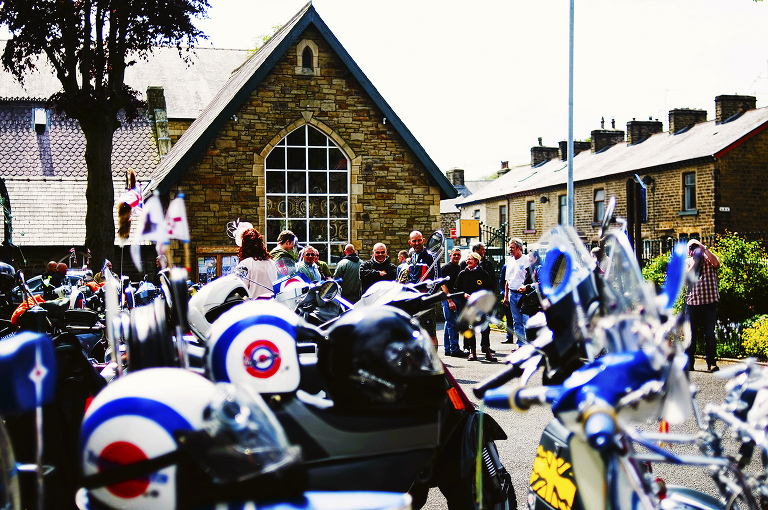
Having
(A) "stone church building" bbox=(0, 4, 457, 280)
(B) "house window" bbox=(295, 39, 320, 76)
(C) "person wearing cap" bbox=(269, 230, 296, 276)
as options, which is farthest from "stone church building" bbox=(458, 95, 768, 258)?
(C) "person wearing cap" bbox=(269, 230, 296, 276)

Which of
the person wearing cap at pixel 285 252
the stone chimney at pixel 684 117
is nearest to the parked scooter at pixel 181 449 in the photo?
the person wearing cap at pixel 285 252

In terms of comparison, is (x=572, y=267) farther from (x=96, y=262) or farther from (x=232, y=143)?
(x=232, y=143)

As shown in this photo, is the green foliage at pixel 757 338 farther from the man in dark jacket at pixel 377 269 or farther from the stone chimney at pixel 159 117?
the stone chimney at pixel 159 117

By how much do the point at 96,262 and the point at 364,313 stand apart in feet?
52.8

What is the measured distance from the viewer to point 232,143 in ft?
63.7

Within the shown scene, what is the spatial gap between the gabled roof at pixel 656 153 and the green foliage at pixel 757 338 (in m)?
20.0

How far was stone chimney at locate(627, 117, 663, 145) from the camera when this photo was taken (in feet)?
127

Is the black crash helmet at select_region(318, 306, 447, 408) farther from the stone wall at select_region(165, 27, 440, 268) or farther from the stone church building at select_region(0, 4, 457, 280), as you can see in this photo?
the stone wall at select_region(165, 27, 440, 268)

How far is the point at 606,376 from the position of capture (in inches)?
77.1

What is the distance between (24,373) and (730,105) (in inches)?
1419

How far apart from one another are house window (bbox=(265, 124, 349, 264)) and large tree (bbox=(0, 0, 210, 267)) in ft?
12.7

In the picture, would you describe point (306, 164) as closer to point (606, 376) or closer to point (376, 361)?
point (376, 361)

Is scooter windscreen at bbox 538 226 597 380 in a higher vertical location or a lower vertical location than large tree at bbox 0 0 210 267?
lower

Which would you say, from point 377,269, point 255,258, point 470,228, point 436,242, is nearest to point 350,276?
point 377,269
